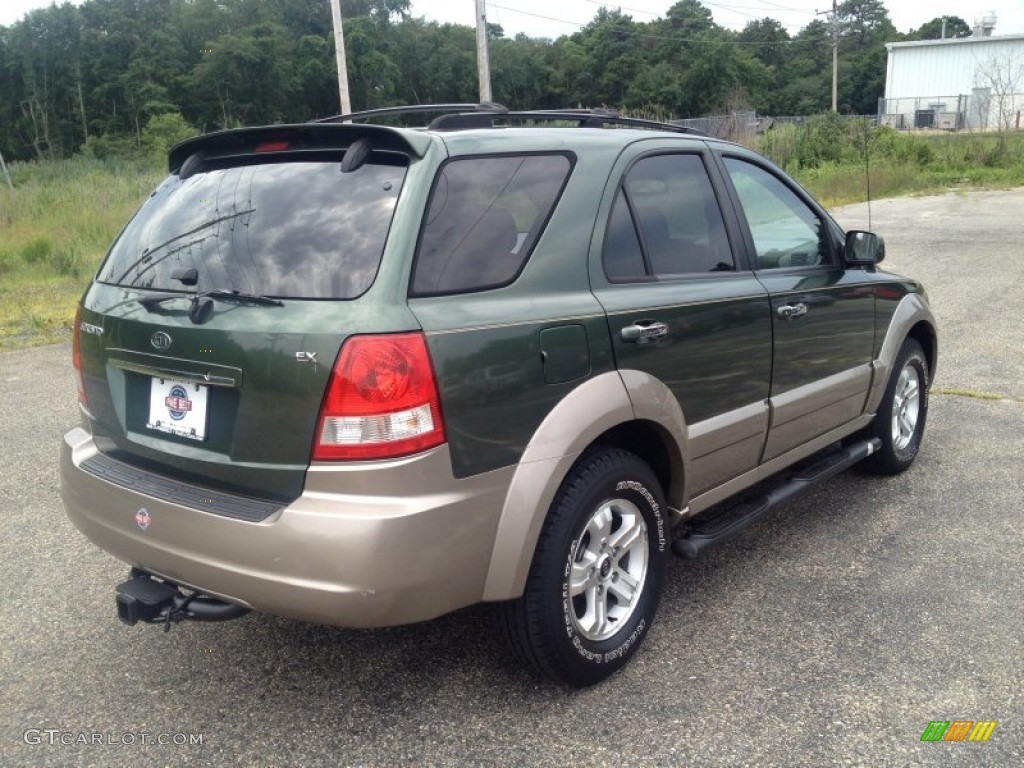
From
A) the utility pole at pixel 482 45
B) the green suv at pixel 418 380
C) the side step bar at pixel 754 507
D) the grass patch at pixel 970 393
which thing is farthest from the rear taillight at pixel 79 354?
the utility pole at pixel 482 45

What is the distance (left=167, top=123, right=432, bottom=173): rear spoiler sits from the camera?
2.60 m

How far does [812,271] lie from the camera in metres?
3.99

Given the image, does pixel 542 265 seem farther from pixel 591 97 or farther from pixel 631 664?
pixel 591 97

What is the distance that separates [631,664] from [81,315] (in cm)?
221

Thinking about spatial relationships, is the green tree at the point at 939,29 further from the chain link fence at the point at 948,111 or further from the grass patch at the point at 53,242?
the grass patch at the point at 53,242

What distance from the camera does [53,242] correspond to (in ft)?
51.2

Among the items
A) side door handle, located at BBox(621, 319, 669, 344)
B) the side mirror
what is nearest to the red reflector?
side door handle, located at BBox(621, 319, 669, 344)

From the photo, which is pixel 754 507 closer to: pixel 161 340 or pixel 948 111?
pixel 161 340

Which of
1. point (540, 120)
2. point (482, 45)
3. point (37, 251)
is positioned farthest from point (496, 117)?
point (482, 45)

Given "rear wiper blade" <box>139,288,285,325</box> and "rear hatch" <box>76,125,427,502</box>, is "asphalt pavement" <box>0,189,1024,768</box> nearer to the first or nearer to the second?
"rear hatch" <box>76,125,427,502</box>

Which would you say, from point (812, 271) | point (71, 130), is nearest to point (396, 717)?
point (812, 271)

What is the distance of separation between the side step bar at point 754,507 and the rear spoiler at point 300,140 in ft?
5.64

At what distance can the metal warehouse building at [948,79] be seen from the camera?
50562 millimetres

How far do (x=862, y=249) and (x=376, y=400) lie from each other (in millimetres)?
2741
